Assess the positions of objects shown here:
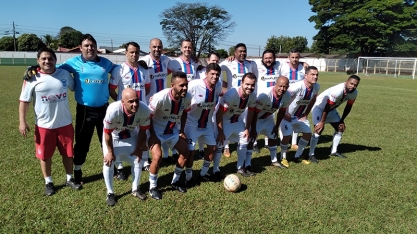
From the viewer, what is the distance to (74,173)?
4.71m

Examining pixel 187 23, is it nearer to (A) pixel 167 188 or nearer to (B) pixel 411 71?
(B) pixel 411 71

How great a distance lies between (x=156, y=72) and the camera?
228 inches

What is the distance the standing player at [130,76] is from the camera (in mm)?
4863

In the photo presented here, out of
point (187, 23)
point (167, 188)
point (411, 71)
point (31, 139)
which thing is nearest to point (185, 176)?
point (167, 188)

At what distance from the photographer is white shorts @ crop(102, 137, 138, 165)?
4.14 metres

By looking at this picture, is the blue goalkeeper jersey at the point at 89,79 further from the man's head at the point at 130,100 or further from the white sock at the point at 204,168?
the white sock at the point at 204,168

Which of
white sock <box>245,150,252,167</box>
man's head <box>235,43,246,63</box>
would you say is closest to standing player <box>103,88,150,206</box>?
white sock <box>245,150,252,167</box>

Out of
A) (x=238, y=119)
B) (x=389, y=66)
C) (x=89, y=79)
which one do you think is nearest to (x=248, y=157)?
(x=238, y=119)

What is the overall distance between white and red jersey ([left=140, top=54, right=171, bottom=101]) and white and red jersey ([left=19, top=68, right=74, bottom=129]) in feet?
5.57

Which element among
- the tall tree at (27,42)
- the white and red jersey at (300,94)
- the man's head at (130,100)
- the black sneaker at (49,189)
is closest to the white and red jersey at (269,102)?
the white and red jersey at (300,94)

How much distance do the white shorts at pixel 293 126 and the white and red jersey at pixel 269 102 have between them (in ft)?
1.92

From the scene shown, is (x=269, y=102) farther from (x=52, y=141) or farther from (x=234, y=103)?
(x=52, y=141)

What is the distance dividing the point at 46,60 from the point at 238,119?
313 cm

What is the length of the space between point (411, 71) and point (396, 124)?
3144 centimetres
